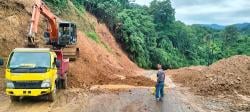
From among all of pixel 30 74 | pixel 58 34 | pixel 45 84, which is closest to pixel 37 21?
pixel 58 34

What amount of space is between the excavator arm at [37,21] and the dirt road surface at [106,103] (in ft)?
11.3

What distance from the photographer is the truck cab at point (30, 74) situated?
21609 mm

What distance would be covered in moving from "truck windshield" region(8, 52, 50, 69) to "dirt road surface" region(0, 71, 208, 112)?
184 cm

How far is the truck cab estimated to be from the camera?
21609 millimetres

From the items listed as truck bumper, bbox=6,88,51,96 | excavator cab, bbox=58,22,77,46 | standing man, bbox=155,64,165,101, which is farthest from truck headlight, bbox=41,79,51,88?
excavator cab, bbox=58,22,77,46

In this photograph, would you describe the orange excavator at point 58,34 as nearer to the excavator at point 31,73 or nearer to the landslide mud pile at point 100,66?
the landslide mud pile at point 100,66

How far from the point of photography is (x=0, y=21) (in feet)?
113

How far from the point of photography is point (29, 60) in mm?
22516

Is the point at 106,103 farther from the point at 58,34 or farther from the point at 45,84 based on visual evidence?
the point at 58,34

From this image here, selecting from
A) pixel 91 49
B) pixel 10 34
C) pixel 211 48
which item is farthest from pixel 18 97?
pixel 211 48

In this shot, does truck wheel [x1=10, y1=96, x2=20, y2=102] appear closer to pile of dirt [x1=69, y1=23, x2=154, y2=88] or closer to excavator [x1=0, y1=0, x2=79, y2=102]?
excavator [x1=0, y1=0, x2=79, y2=102]

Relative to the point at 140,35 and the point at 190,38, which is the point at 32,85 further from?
the point at 190,38

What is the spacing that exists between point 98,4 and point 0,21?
26.4 m

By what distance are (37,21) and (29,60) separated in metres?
4.72
